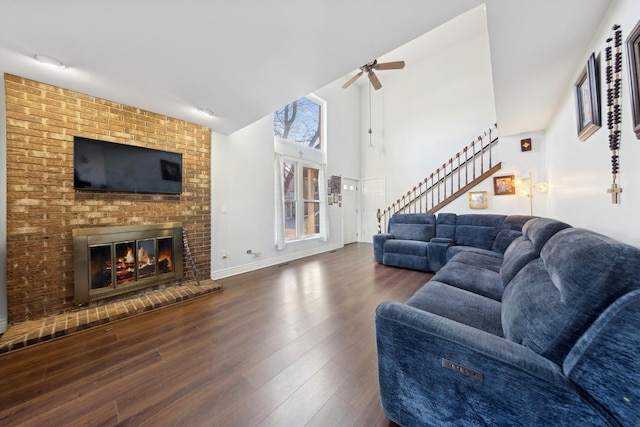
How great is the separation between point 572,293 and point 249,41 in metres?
2.36

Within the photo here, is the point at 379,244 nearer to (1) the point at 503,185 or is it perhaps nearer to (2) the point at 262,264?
(2) the point at 262,264

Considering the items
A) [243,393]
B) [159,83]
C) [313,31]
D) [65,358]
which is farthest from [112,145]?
[243,393]

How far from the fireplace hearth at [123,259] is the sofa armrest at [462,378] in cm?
303

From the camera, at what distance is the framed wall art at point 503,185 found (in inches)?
182

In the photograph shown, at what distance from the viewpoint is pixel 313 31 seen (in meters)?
1.66

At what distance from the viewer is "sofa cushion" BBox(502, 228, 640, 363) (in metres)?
0.77

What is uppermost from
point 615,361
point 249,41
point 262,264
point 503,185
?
point 249,41

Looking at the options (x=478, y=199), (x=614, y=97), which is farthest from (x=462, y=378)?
(x=478, y=199)

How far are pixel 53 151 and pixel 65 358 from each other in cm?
199

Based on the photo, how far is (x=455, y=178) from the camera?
554 cm

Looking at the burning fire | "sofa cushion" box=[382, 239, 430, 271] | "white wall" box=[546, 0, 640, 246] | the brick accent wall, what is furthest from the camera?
"sofa cushion" box=[382, 239, 430, 271]

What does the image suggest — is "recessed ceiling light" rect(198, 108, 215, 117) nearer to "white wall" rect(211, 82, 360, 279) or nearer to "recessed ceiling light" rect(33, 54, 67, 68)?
"white wall" rect(211, 82, 360, 279)

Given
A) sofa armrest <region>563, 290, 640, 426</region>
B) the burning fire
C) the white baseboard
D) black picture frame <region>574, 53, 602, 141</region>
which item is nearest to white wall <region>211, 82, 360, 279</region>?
the white baseboard

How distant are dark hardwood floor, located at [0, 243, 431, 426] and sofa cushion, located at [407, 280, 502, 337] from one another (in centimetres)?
60
